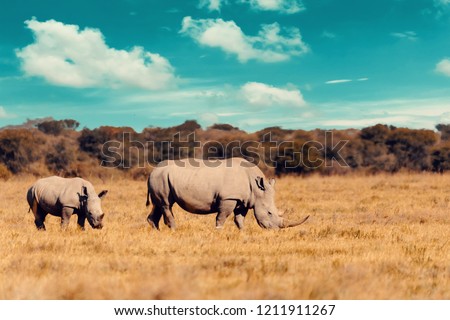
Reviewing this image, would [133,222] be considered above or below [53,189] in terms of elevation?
below

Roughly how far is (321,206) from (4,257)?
1017 centimetres

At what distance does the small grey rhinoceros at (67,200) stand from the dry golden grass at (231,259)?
0.37 metres

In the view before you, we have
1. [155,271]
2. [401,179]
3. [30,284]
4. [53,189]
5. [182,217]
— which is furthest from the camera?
[401,179]

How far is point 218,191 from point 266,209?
0.97 m

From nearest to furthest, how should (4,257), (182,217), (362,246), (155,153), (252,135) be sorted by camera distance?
(4,257), (362,246), (182,217), (155,153), (252,135)

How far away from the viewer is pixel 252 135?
52344mm

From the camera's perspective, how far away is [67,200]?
36.7 ft

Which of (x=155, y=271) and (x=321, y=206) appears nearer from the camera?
(x=155, y=271)

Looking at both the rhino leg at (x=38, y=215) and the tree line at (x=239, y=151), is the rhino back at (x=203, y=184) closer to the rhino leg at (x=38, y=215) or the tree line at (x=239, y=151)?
the rhino leg at (x=38, y=215)

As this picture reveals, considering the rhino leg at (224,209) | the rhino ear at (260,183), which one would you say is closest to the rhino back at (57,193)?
the rhino leg at (224,209)

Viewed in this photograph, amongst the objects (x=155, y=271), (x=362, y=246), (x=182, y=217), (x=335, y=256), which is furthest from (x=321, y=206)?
(x=155, y=271)

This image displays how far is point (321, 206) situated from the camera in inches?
633

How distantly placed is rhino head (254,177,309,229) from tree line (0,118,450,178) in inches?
827
